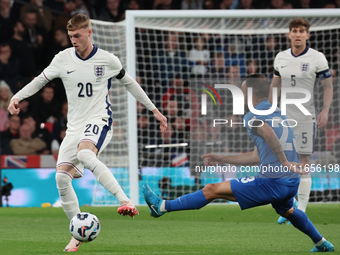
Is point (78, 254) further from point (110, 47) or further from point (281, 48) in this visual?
point (281, 48)

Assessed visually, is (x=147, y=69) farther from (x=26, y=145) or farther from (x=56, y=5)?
(x=56, y=5)

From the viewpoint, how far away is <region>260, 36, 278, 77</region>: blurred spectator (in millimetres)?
9719

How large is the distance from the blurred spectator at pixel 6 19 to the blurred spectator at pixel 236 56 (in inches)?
180

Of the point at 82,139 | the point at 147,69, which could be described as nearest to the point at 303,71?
the point at 82,139

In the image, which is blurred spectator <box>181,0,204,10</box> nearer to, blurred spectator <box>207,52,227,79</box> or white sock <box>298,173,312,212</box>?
blurred spectator <box>207,52,227,79</box>

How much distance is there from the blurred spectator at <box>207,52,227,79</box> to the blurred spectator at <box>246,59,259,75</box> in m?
0.47

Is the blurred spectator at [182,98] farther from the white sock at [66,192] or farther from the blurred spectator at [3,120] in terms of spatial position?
the white sock at [66,192]

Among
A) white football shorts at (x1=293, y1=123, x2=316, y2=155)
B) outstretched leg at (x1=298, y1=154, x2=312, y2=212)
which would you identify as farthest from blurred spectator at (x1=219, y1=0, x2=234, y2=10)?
outstretched leg at (x1=298, y1=154, x2=312, y2=212)

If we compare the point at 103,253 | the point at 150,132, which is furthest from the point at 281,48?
the point at 103,253

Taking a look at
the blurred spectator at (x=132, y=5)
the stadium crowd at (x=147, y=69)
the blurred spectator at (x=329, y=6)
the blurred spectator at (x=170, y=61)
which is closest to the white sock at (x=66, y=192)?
the stadium crowd at (x=147, y=69)

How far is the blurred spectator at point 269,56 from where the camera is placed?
972cm

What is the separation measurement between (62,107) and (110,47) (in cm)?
208

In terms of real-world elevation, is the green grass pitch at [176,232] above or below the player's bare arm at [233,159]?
below

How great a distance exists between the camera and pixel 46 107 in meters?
10.4
